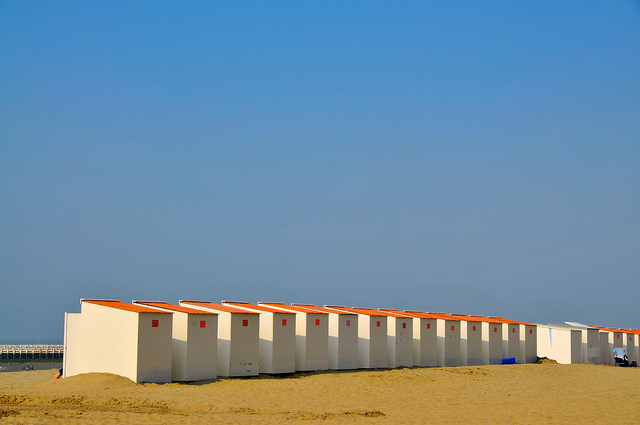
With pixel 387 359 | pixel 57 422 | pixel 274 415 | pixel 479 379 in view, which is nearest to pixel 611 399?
pixel 479 379

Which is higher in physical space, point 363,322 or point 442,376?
point 363,322

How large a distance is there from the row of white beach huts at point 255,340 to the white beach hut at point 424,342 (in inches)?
1.9

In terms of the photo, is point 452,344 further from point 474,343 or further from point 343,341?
point 343,341

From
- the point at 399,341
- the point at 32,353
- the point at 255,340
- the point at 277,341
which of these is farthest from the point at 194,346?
the point at 32,353

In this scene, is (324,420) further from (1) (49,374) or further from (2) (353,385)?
(1) (49,374)

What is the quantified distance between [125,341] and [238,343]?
4330 mm

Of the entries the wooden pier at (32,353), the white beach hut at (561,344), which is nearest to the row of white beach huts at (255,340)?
the white beach hut at (561,344)

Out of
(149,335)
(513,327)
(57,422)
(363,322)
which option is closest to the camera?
(57,422)

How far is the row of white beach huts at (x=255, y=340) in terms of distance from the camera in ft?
69.4

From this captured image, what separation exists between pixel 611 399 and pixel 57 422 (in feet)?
57.3

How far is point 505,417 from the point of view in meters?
Answer: 17.3

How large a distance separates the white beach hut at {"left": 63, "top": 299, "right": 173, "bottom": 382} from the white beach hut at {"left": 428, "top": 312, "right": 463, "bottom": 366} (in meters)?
15.8

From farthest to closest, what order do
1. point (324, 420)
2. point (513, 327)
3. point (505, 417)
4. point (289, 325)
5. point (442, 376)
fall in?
1. point (513, 327)
2. point (442, 376)
3. point (289, 325)
4. point (505, 417)
5. point (324, 420)

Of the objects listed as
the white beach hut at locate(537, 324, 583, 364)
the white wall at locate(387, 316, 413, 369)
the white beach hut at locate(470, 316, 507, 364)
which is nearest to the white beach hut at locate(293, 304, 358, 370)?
the white wall at locate(387, 316, 413, 369)
